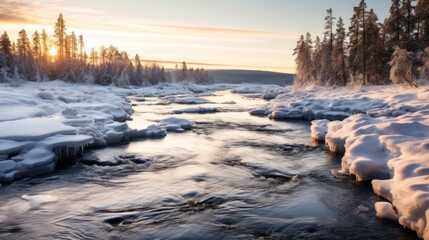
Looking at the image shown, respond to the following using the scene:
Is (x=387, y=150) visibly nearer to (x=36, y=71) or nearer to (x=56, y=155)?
(x=56, y=155)

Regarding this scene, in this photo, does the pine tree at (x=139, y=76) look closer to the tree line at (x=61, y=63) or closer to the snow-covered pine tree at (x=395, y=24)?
the tree line at (x=61, y=63)

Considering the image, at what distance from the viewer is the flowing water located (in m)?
7.84

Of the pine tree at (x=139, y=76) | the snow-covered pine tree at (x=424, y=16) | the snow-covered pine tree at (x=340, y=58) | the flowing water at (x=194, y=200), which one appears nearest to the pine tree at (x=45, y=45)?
the pine tree at (x=139, y=76)

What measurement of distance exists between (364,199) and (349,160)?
215 centimetres

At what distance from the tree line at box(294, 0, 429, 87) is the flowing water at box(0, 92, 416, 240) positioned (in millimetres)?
22162

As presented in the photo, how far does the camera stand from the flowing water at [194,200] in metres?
7.84

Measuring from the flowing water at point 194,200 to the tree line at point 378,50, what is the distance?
22162mm

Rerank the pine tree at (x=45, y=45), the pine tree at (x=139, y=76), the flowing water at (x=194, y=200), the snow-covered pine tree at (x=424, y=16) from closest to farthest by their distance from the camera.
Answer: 1. the flowing water at (x=194, y=200)
2. the snow-covered pine tree at (x=424, y=16)
3. the pine tree at (x=45, y=45)
4. the pine tree at (x=139, y=76)

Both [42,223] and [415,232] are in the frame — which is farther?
[42,223]

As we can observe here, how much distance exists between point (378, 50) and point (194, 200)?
43.8 meters

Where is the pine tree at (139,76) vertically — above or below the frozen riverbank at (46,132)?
above

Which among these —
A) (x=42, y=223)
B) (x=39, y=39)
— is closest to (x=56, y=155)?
(x=42, y=223)

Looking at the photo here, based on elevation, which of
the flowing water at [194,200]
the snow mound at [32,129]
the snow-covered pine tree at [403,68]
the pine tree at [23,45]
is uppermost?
the pine tree at [23,45]

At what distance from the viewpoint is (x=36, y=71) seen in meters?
66.4
